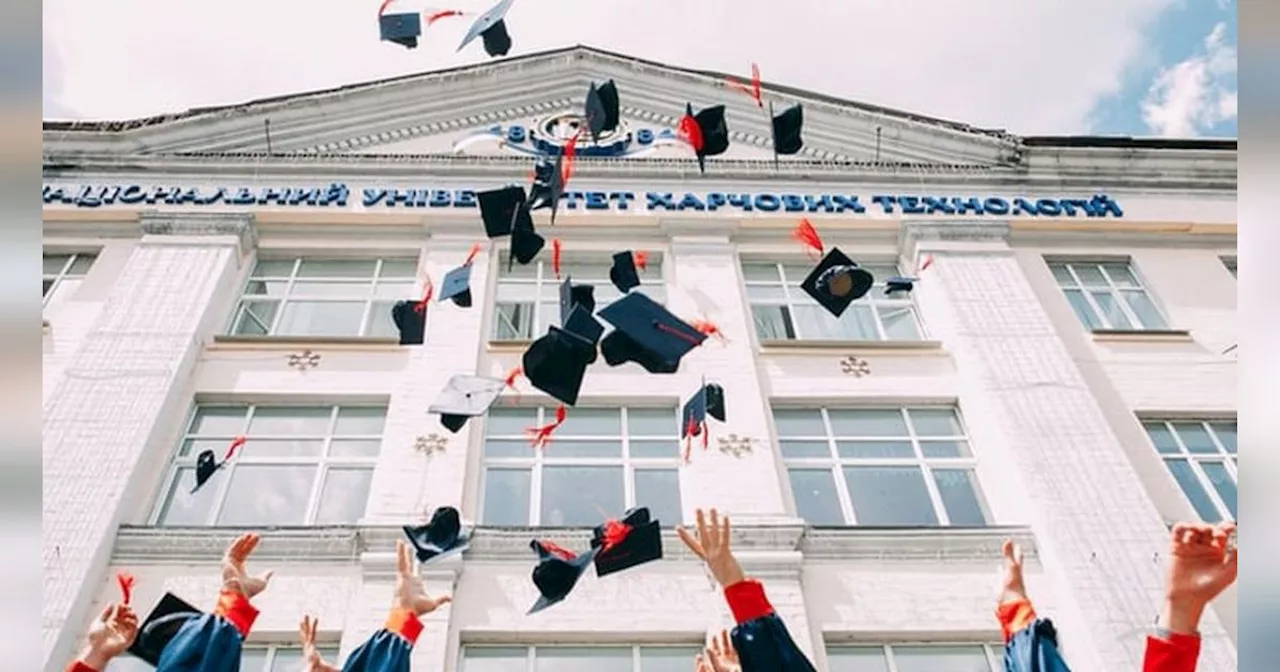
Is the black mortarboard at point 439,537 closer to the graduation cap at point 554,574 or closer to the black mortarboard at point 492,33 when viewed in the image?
the graduation cap at point 554,574

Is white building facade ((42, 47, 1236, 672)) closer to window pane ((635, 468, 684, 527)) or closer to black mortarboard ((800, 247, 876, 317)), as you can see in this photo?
window pane ((635, 468, 684, 527))

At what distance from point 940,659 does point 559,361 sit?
419 centimetres

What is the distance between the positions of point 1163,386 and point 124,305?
1229 cm

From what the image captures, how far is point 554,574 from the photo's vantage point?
7875mm

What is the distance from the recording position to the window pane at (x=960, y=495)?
9789mm

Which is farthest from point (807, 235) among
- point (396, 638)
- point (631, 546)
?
point (396, 638)

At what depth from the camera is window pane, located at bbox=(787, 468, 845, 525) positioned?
9.65m

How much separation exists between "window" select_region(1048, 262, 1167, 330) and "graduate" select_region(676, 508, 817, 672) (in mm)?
9364

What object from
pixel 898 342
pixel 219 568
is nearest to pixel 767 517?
pixel 898 342

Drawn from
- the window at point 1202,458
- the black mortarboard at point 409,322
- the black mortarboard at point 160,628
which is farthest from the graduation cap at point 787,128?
the black mortarboard at point 160,628

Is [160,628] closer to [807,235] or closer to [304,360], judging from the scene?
[304,360]

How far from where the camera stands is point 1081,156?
1450 cm

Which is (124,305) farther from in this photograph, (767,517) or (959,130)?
(959,130)
